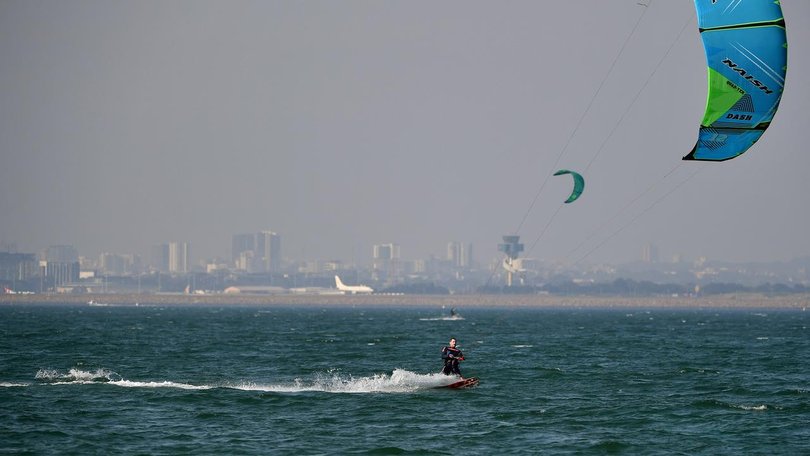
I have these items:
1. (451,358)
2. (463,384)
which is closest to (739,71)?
(451,358)

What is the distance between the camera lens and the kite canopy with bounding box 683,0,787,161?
30.2 m

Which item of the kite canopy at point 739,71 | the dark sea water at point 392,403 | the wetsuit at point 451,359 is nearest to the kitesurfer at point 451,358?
the wetsuit at point 451,359

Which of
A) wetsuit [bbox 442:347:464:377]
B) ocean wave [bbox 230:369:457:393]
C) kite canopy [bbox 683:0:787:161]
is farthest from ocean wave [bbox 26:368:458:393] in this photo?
kite canopy [bbox 683:0:787:161]

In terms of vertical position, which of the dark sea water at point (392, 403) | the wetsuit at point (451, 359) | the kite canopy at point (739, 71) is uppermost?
the kite canopy at point (739, 71)

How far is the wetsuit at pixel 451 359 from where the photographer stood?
3928 cm

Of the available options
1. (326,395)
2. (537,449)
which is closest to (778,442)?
(537,449)

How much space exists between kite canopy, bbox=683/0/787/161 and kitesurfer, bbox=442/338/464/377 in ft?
37.9

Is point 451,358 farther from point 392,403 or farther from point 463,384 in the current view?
point 392,403

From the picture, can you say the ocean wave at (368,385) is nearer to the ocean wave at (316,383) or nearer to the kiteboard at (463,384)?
the ocean wave at (316,383)

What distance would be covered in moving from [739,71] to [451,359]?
14.3 meters

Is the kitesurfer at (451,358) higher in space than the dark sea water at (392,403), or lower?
higher

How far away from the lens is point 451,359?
3991 centimetres

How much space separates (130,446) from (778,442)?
1630 centimetres

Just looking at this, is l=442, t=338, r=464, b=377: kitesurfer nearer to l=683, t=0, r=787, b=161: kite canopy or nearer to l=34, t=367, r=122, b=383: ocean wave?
l=683, t=0, r=787, b=161: kite canopy
